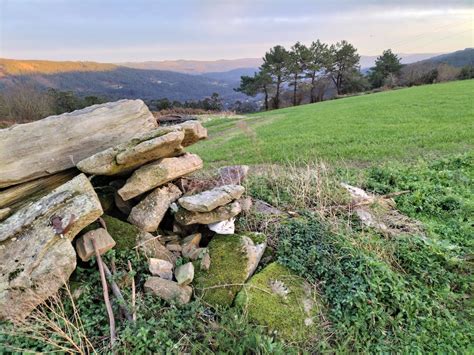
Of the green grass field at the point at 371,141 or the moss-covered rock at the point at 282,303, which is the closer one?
the moss-covered rock at the point at 282,303

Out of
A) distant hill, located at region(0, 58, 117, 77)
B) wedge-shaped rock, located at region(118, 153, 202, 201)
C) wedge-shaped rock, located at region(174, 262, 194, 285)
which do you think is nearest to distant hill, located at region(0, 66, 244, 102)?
distant hill, located at region(0, 58, 117, 77)

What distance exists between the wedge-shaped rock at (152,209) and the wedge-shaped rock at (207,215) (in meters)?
0.22

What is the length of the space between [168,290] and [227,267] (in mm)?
661

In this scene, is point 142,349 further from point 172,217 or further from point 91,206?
point 172,217

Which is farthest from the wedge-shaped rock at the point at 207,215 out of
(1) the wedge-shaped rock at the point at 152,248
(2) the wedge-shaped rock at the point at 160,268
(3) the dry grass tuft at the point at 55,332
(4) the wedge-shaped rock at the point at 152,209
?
(3) the dry grass tuft at the point at 55,332

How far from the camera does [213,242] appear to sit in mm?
3625

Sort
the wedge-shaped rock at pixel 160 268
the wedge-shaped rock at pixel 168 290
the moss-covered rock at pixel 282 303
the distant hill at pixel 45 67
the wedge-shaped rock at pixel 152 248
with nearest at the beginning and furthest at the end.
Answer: the moss-covered rock at pixel 282 303
the wedge-shaped rock at pixel 168 290
the wedge-shaped rock at pixel 160 268
the wedge-shaped rock at pixel 152 248
the distant hill at pixel 45 67

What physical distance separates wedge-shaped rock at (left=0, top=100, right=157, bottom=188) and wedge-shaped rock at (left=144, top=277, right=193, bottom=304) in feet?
6.46

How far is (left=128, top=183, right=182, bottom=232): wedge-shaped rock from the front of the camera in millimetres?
3644

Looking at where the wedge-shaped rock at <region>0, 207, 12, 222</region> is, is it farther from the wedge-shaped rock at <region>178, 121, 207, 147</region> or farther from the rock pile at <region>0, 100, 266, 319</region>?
the wedge-shaped rock at <region>178, 121, 207, 147</region>

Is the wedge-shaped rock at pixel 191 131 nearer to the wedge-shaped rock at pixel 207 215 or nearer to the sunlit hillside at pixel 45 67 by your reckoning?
the wedge-shaped rock at pixel 207 215

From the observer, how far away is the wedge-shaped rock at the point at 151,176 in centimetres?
362

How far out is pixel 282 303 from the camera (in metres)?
3.01

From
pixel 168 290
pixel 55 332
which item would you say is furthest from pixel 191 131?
pixel 55 332
